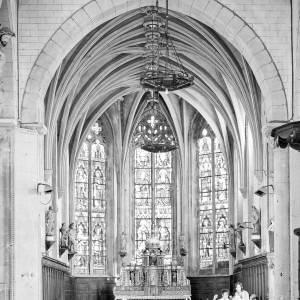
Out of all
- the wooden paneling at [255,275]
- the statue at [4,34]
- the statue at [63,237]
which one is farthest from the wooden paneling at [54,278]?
the statue at [4,34]

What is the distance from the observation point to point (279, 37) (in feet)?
84.4

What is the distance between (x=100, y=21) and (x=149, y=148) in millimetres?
11974

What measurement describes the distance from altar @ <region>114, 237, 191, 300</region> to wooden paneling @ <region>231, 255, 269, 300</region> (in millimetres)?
2202

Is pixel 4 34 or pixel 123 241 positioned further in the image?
pixel 123 241

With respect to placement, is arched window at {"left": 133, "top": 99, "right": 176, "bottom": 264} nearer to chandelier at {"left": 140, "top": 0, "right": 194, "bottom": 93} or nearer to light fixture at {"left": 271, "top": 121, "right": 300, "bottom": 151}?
chandelier at {"left": 140, "top": 0, "right": 194, "bottom": 93}

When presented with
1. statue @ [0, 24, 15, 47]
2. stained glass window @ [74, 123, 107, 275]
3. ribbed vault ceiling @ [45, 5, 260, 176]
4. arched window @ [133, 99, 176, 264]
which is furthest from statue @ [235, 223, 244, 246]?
statue @ [0, 24, 15, 47]

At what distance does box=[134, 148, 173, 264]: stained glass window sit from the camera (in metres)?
43.9

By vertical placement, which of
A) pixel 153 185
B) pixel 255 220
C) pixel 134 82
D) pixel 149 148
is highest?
pixel 134 82

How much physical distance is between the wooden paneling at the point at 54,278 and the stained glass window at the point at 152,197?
6.23m

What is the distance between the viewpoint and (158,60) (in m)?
31.2

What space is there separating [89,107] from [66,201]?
374cm

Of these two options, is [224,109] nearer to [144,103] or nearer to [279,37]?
[144,103]

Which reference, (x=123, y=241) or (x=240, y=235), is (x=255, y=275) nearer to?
(x=240, y=235)

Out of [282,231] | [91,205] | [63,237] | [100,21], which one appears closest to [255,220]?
[63,237]
